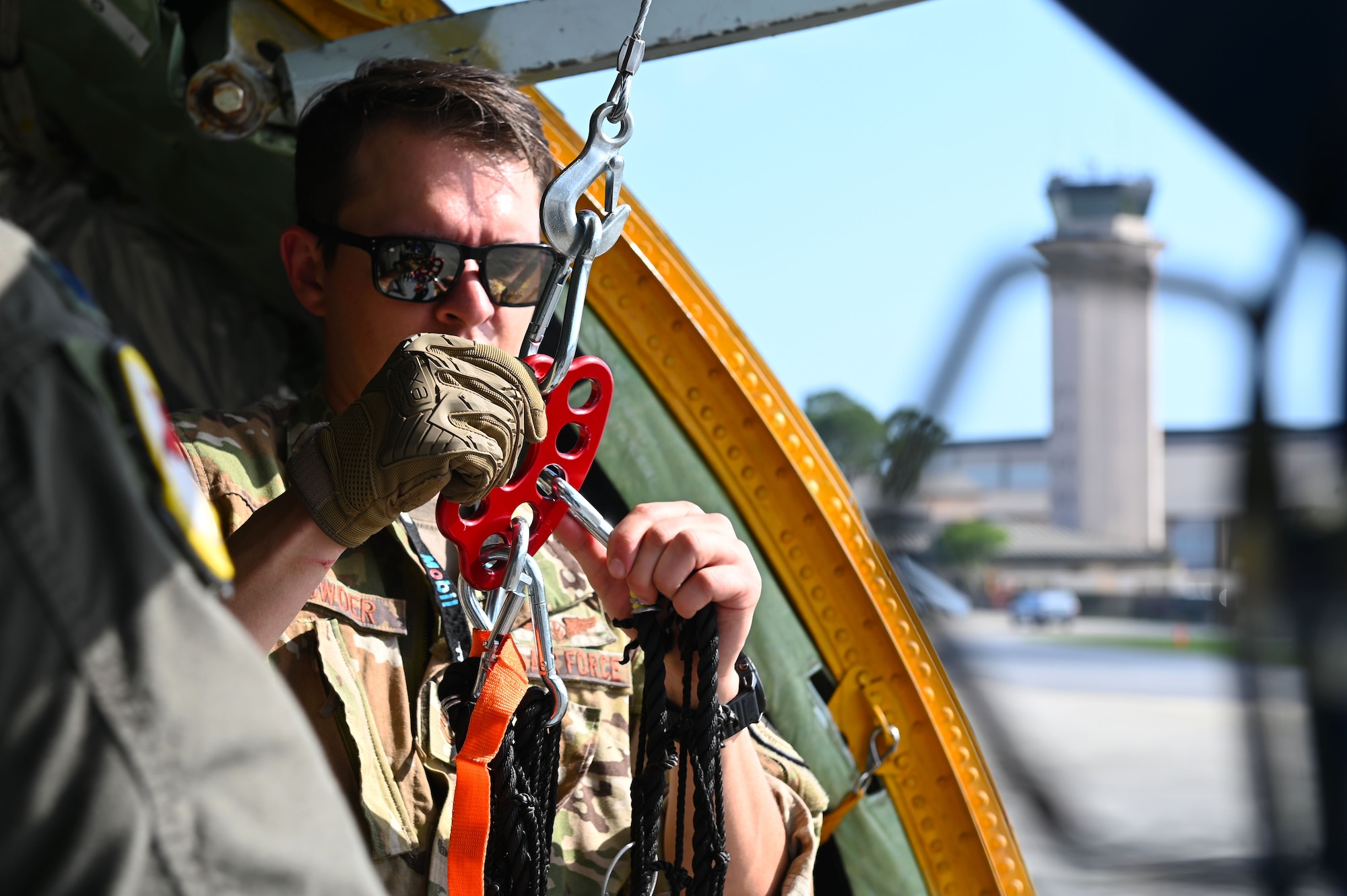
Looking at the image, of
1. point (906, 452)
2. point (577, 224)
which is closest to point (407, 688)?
point (577, 224)

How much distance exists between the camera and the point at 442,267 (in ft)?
4.34

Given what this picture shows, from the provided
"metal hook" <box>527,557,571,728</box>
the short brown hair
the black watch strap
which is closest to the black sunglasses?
the short brown hair

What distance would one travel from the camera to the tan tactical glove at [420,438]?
951mm

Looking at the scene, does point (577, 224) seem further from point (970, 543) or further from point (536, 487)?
point (970, 543)

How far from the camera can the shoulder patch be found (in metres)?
0.49

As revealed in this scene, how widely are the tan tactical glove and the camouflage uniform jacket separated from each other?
0.31 meters

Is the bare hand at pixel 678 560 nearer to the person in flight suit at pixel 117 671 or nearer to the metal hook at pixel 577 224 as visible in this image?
the metal hook at pixel 577 224

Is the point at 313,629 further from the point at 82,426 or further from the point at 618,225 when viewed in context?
the point at 82,426

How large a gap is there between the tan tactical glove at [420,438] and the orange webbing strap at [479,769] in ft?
0.63

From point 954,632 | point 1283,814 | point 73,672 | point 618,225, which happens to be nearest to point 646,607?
point 618,225

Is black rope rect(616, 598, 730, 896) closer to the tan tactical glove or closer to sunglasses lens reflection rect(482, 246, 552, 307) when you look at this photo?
the tan tactical glove

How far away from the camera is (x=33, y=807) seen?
1.44ft

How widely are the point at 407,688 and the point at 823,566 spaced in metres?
0.78

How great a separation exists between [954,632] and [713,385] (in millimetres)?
1411
